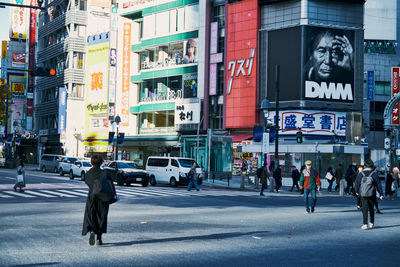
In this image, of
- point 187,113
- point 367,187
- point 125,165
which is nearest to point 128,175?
point 125,165

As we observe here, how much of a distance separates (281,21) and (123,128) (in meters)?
23.0

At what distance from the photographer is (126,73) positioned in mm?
66938

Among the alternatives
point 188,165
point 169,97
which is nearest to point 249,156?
point 169,97

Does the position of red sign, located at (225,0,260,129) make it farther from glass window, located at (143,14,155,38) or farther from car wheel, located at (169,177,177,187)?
car wheel, located at (169,177,177,187)

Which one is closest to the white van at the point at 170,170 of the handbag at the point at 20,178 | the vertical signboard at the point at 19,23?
the handbag at the point at 20,178

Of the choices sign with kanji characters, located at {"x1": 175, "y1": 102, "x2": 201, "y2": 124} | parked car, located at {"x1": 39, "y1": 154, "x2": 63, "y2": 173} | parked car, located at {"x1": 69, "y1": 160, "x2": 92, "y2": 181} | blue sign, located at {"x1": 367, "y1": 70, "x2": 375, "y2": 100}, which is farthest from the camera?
blue sign, located at {"x1": 367, "y1": 70, "x2": 375, "y2": 100}

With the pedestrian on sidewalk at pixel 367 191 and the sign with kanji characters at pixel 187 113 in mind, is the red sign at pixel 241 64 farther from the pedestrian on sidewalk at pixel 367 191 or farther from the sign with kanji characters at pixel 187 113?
the pedestrian on sidewalk at pixel 367 191

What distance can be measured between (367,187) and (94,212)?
7847 mm

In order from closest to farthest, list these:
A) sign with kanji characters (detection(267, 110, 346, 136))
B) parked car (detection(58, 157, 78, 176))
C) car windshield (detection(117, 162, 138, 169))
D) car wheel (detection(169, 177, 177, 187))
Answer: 1. car windshield (detection(117, 162, 138, 169))
2. car wheel (detection(169, 177, 177, 187))
3. parked car (detection(58, 157, 78, 176))
4. sign with kanji characters (detection(267, 110, 346, 136))

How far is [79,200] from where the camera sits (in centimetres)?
2467

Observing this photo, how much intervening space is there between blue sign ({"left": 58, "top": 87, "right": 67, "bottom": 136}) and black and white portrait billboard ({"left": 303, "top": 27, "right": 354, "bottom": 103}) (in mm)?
36313

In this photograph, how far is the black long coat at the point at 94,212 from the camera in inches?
444

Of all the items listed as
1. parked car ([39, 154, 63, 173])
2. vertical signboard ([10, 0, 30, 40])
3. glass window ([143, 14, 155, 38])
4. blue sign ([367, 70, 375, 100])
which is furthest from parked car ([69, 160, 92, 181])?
vertical signboard ([10, 0, 30, 40])

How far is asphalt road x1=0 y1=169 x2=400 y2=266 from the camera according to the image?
10203mm
